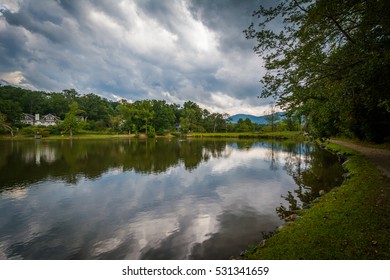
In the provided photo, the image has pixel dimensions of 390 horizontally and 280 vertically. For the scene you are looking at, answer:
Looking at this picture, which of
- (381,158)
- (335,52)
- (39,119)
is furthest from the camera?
(39,119)

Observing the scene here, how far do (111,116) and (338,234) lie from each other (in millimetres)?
104168

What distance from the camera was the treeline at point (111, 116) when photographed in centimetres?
7344

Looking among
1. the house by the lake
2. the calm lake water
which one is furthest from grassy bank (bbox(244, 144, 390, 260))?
the house by the lake

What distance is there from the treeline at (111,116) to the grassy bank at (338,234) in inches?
2970

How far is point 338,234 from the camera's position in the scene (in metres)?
5.48

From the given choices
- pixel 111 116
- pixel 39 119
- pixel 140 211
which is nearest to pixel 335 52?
pixel 140 211

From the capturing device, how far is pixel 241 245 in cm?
666

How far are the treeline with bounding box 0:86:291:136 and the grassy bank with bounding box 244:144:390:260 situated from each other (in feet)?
247

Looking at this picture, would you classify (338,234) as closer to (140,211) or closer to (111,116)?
(140,211)

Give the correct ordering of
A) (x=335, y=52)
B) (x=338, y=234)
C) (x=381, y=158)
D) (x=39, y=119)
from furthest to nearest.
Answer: (x=39, y=119), (x=381, y=158), (x=335, y=52), (x=338, y=234)

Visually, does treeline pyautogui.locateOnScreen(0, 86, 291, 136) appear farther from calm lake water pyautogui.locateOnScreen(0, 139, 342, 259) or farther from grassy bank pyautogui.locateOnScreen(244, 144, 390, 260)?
grassy bank pyautogui.locateOnScreen(244, 144, 390, 260)

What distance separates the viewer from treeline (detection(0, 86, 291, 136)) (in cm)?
7344

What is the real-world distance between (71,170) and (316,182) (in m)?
20.3
